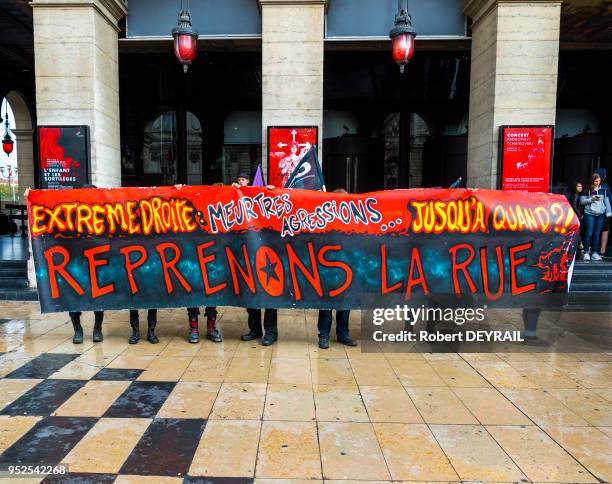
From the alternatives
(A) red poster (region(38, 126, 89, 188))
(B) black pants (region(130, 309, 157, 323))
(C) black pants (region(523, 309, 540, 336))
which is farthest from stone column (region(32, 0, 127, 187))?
(C) black pants (region(523, 309, 540, 336))

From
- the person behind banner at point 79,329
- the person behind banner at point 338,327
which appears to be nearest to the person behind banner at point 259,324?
the person behind banner at point 338,327

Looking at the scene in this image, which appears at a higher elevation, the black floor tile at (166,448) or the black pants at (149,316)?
the black pants at (149,316)

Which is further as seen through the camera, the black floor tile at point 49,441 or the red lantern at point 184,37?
the red lantern at point 184,37

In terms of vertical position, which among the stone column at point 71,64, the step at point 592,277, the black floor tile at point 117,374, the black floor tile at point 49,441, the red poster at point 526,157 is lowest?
the black floor tile at point 117,374

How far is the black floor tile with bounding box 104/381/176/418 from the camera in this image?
3.79m

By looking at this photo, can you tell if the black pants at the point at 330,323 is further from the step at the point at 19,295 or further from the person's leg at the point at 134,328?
the step at the point at 19,295

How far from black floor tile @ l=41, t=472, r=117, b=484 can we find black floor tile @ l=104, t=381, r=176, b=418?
2.69 ft

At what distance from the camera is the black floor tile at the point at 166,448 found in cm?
300

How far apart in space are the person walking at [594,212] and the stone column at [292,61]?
5350 millimetres

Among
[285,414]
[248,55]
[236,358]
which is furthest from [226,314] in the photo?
[248,55]

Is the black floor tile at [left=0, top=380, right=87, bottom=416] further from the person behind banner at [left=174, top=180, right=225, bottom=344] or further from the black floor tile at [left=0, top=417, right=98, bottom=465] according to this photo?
the person behind banner at [left=174, top=180, right=225, bottom=344]

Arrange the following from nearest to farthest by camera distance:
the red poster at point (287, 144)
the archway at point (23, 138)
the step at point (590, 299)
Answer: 1. the step at point (590, 299)
2. the red poster at point (287, 144)
3. the archway at point (23, 138)

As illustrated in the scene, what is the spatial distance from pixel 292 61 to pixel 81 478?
7350 millimetres

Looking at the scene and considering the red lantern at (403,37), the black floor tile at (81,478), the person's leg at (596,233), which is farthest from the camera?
the person's leg at (596,233)
